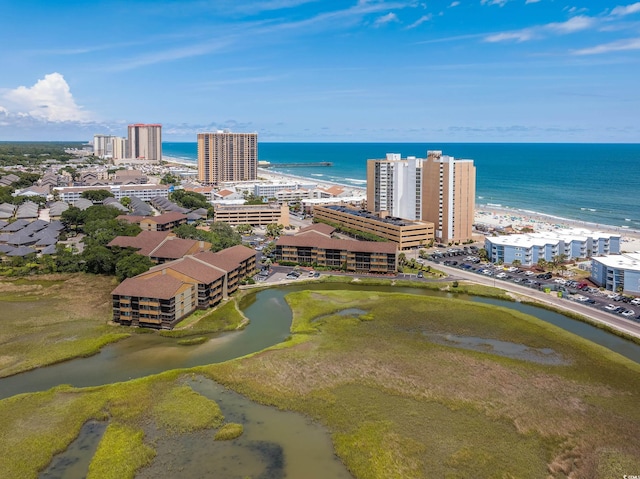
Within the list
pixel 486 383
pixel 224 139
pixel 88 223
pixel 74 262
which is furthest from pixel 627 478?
pixel 224 139

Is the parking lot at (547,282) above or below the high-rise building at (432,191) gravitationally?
below

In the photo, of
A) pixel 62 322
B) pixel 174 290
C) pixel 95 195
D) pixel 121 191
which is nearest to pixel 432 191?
pixel 174 290

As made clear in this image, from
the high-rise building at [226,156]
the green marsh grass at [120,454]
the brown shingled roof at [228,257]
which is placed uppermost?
the high-rise building at [226,156]

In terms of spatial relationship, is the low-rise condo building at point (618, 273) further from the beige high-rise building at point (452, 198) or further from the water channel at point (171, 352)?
the beige high-rise building at point (452, 198)

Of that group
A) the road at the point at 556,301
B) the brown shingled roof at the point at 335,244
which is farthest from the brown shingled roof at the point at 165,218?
the road at the point at 556,301

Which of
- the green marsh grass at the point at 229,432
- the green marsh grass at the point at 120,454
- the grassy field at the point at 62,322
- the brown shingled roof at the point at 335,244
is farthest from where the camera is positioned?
the brown shingled roof at the point at 335,244

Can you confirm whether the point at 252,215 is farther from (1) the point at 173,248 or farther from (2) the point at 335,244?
(1) the point at 173,248
